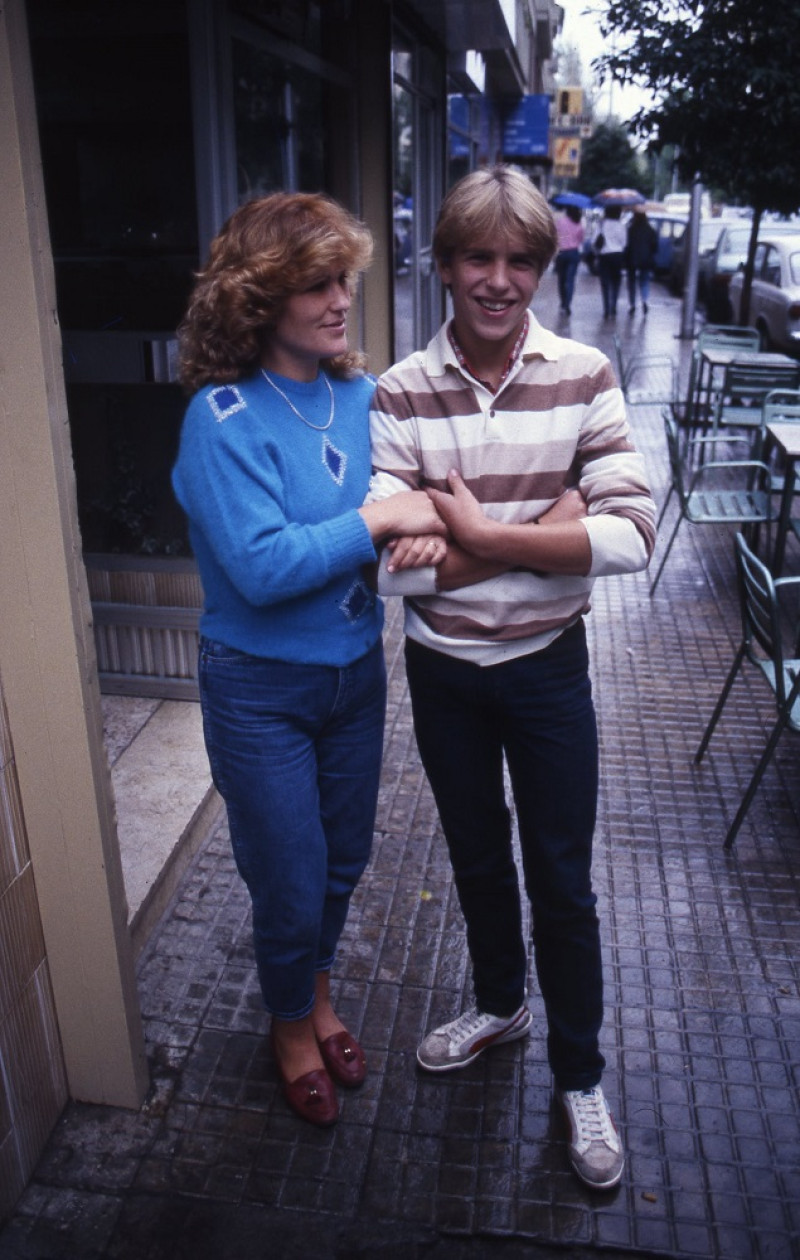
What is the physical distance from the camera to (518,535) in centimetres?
214

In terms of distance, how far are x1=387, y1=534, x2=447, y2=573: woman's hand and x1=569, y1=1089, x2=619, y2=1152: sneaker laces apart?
1354 mm

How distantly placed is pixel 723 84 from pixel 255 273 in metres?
8.33

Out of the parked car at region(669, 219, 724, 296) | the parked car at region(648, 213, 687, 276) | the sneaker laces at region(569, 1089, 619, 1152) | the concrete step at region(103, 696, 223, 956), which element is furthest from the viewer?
the parked car at region(648, 213, 687, 276)

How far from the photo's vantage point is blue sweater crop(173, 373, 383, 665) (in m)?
2.13

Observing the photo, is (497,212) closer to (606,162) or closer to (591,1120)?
(591,1120)

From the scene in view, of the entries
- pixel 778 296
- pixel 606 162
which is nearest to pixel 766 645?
pixel 778 296

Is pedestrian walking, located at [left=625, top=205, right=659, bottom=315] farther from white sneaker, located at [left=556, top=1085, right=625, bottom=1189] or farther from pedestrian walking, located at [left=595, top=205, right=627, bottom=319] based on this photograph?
white sneaker, located at [left=556, top=1085, right=625, bottom=1189]

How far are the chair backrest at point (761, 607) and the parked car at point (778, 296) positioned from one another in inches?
345

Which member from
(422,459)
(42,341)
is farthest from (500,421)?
(42,341)

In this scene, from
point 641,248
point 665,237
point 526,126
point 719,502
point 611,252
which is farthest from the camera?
point 665,237

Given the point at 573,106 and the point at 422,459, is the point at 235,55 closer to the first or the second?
the point at 422,459

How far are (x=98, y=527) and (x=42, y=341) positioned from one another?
8.47 ft

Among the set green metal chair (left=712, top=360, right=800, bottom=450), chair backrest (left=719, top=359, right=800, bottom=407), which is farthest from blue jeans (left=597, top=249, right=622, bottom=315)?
chair backrest (left=719, top=359, right=800, bottom=407)

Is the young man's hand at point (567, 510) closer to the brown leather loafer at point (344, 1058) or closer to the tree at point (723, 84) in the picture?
the brown leather loafer at point (344, 1058)
